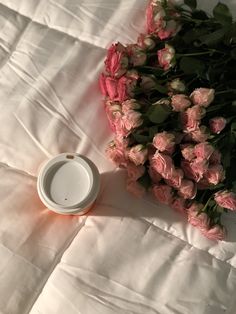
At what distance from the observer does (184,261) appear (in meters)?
0.80

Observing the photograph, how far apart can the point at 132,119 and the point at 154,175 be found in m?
0.11

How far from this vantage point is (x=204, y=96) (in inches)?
28.9

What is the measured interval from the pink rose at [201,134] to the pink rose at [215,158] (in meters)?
0.03

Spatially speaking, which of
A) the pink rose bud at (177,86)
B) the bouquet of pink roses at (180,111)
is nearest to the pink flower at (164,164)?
the bouquet of pink roses at (180,111)

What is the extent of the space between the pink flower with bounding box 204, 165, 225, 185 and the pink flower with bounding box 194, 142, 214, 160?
0.03 meters

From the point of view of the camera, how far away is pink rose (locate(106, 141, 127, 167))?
2.67ft

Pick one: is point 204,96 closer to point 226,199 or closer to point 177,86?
point 177,86

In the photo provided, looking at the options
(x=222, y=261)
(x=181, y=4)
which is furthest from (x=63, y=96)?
(x=222, y=261)

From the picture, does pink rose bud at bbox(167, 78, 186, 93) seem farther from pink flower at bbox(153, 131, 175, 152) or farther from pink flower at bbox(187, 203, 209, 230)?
pink flower at bbox(187, 203, 209, 230)

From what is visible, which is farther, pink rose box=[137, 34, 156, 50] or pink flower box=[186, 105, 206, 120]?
pink rose box=[137, 34, 156, 50]

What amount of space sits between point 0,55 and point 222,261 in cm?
54

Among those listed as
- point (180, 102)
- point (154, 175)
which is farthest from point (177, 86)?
point (154, 175)

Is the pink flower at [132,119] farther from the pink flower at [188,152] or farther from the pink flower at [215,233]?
the pink flower at [215,233]

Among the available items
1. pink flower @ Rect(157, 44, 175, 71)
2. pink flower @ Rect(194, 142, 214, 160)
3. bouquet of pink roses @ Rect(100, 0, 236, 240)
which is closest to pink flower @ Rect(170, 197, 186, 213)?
bouquet of pink roses @ Rect(100, 0, 236, 240)
